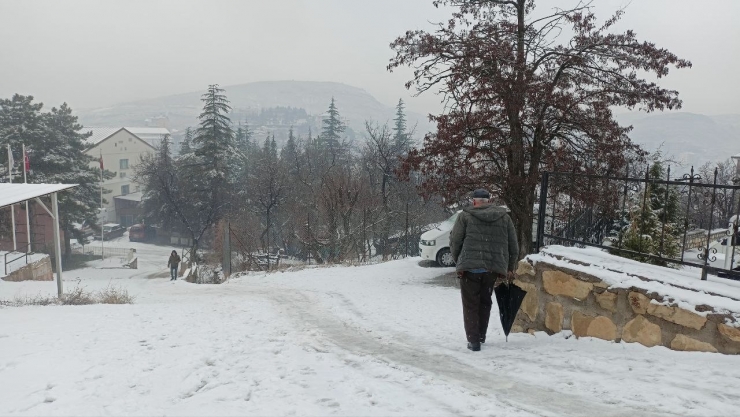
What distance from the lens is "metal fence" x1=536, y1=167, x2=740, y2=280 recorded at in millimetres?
5054

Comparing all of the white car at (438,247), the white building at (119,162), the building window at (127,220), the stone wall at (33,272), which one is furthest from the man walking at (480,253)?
the building window at (127,220)

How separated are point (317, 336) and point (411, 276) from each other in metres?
8.53

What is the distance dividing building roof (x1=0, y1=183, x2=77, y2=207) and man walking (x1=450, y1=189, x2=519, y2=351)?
10786 millimetres

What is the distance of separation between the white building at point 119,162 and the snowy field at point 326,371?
67.4 meters

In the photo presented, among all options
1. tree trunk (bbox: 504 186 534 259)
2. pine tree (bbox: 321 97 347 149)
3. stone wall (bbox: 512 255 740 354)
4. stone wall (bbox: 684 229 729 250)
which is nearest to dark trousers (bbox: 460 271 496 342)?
stone wall (bbox: 512 255 740 354)

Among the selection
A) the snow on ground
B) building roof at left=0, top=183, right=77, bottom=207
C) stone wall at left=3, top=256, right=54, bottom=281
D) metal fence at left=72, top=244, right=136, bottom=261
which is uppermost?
building roof at left=0, top=183, right=77, bottom=207

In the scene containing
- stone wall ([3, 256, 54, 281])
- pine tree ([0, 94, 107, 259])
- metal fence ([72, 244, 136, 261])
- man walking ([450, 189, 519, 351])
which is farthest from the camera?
metal fence ([72, 244, 136, 261])

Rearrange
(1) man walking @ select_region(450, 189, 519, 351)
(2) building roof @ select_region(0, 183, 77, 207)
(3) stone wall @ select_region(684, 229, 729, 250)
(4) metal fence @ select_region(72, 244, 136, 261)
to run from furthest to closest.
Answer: (4) metal fence @ select_region(72, 244, 136, 261), (2) building roof @ select_region(0, 183, 77, 207), (3) stone wall @ select_region(684, 229, 729, 250), (1) man walking @ select_region(450, 189, 519, 351)

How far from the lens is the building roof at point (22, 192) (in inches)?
447

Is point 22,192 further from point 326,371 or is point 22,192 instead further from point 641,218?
point 641,218

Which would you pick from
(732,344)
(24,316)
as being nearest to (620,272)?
(732,344)

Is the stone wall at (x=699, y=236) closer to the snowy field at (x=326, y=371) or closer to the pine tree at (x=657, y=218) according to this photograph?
the pine tree at (x=657, y=218)

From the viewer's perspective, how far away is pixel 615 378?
4.14m

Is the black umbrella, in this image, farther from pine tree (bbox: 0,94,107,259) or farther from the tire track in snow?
pine tree (bbox: 0,94,107,259)
